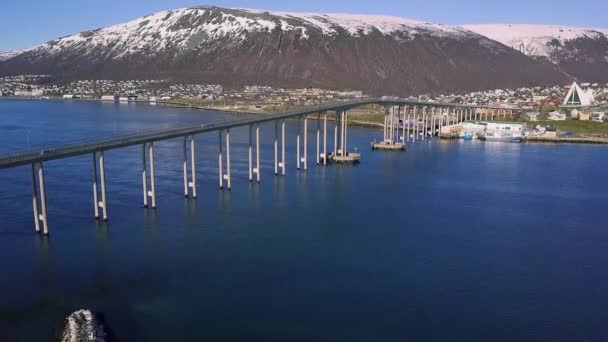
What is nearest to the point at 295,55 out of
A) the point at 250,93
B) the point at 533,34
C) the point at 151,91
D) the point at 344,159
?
the point at 250,93

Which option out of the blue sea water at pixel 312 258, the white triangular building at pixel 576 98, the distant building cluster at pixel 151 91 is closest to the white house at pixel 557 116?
the white triangular building at pixel 576 98

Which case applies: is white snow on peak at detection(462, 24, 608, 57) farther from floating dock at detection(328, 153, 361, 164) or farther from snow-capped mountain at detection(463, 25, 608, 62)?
floating dock at detection(328, 153, 361, 164)

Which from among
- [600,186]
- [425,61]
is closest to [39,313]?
[600,186]

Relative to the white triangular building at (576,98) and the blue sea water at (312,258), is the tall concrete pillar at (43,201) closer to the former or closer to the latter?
the blue sea water at (312,258)

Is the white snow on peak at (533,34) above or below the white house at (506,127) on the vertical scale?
above

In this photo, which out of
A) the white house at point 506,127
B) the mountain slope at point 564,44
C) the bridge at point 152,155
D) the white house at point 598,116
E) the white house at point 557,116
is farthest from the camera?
the mountain slope at point 564,44
